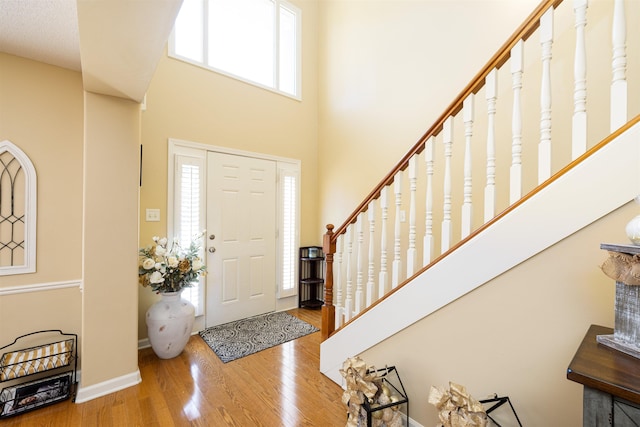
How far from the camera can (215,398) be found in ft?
6.47

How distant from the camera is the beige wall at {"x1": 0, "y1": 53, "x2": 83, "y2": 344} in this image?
6.51ft

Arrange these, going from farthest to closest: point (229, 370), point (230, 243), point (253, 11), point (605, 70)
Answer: point (253, 11), point (230, 243), point (229, 370), point (605, 70)

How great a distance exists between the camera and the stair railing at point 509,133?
3.68ft

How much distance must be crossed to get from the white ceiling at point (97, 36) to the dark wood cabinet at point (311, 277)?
2.68m

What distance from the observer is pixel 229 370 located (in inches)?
91.7

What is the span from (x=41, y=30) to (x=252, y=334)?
299 centimetres

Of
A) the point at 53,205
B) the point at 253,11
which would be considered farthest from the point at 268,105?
the point at 53,205

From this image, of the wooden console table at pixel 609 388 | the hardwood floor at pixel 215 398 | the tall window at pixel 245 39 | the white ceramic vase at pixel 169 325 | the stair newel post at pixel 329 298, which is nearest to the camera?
the wooden console table at pixel 609 388

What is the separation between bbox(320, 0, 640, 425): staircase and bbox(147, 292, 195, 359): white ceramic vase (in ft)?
4.24

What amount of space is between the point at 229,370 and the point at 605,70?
3624mm

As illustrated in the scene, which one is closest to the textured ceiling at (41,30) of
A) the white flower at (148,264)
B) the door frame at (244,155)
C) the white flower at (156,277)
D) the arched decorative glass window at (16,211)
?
the arched decorative glass window at (16,211)

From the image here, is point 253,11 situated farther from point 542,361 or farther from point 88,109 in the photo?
point 542,361

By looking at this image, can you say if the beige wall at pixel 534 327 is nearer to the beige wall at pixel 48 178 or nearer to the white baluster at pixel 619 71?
the white baluster at pixel 619 71

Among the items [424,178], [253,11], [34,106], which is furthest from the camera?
[253,11]
